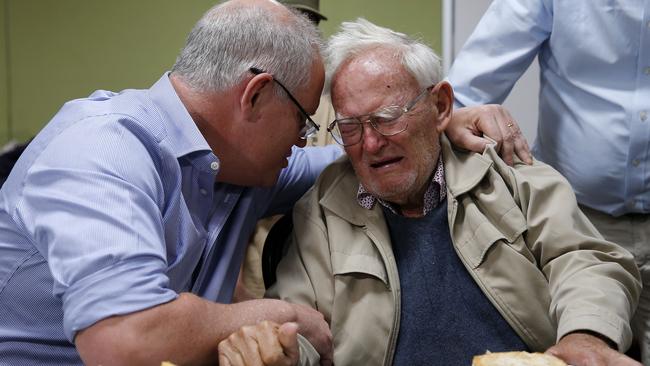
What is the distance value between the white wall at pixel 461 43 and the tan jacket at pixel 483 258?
1454 mm

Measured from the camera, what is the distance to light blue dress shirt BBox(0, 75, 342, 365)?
1.29 m

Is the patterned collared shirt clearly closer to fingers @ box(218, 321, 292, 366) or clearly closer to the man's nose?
the man's nose

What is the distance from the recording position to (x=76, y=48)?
429 centimetres

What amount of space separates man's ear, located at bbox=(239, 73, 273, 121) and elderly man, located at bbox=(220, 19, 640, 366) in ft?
0.77

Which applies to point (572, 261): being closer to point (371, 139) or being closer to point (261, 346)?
point (371, 139)

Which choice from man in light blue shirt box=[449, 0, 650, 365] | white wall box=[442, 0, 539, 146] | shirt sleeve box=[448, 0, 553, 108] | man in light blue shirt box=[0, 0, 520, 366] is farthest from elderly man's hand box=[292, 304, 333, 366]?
white wall box=[442, 0, 539, 146]

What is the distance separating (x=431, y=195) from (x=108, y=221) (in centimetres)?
87

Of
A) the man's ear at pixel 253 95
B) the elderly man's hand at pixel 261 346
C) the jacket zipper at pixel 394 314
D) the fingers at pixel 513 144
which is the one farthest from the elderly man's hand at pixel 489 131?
the elderly man's hand at pixel 261 346

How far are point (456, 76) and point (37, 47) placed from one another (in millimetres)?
2956

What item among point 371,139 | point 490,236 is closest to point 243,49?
point 371,139

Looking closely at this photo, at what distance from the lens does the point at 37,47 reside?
4.35 meters

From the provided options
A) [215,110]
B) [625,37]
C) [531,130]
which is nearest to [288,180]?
[215,110]

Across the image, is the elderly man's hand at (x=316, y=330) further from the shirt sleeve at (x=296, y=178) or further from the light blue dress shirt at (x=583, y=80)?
the light blue dress shirt at (x=583, y=80)

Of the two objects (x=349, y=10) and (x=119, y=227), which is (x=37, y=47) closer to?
(x=349, y=10)
